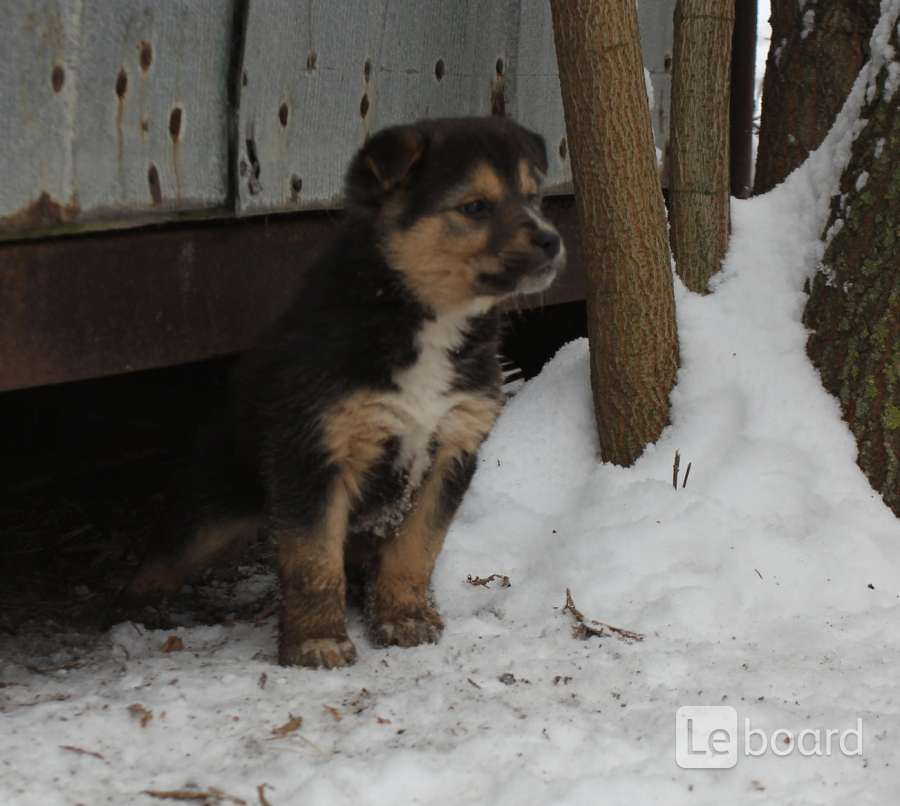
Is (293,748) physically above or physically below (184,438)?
above

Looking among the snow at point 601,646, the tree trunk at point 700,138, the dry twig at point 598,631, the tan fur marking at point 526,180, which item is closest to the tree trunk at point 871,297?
the snow at point 601,646

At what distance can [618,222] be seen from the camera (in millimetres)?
4461

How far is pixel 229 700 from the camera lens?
11.2 feet

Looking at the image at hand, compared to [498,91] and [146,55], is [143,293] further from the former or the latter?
[498,91]

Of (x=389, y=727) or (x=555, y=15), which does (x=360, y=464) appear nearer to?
(x=389, y=727)

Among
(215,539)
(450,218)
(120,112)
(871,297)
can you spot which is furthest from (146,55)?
(871,297)

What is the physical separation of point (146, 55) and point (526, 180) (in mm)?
1261

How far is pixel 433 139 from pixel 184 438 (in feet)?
10.4

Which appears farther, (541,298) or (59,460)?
(59,460)

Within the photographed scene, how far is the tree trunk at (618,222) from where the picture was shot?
4.32 meters

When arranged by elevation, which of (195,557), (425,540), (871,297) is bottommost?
(195,557)

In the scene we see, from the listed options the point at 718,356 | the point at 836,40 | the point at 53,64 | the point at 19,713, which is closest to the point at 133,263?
the point at 53,64

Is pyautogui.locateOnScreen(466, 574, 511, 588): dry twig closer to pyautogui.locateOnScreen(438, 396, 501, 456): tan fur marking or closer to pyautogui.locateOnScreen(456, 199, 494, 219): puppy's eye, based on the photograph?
pyautogui.locateOnScreen(438, 396, 501, 456): tan fur marking

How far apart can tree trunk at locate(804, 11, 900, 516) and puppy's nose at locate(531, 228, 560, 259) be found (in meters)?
1.25
